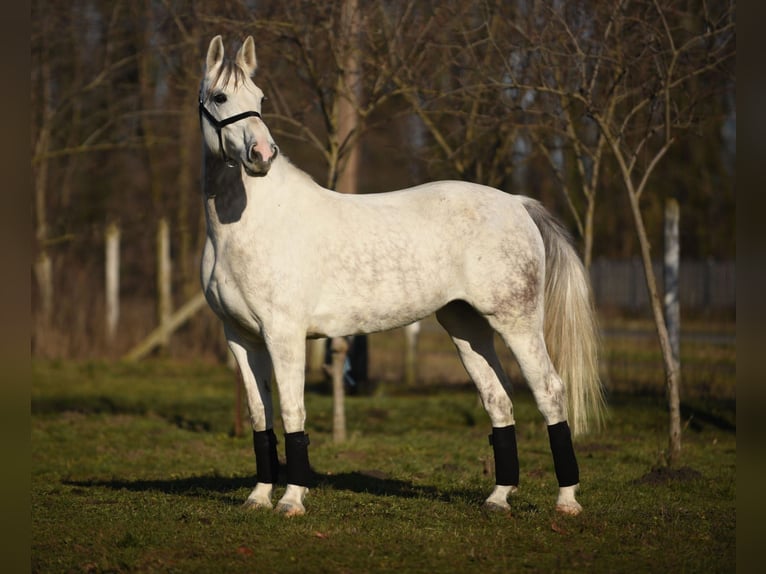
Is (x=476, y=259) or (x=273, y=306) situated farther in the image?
(x=476, y=259)

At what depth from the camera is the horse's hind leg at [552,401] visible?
20.5 ft

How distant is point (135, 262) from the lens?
24344 mm

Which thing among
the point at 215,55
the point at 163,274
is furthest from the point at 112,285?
the point at 215,55

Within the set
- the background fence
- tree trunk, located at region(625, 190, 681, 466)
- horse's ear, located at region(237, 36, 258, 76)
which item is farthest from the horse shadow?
the background fence

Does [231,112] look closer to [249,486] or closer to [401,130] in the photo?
[249,486]

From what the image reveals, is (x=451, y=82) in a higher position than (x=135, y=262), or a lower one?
higher

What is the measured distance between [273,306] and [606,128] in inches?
150

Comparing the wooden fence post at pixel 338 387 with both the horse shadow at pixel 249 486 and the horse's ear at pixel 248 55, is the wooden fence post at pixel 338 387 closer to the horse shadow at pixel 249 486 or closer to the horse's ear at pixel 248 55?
the horse shadow at pixel 249 486

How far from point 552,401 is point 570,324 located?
59 centimetres

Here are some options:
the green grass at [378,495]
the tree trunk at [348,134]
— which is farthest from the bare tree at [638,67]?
the tree trunk at [348,134]

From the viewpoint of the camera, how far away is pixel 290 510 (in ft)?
19.4
